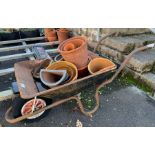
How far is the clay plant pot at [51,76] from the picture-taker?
2.30m

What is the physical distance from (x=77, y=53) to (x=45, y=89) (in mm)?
649

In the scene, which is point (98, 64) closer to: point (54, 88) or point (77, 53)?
point (77, 53)

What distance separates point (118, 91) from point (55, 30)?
2638mm

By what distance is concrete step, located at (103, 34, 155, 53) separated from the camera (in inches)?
135

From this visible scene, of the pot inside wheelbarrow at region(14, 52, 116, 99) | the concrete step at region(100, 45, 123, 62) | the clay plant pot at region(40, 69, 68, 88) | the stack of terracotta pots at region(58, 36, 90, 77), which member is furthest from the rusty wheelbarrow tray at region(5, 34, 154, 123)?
the concrete step at region(100, 45, 123, 62)

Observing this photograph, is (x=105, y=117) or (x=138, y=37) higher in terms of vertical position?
(x=138, y=37)

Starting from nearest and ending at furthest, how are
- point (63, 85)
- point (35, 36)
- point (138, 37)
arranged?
point (63, 85), point (138, 37), point (35, 36)

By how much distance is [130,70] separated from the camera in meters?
3.31

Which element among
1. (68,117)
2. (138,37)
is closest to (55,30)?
(138,37)

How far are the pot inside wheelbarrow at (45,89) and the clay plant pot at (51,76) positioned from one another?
99mm

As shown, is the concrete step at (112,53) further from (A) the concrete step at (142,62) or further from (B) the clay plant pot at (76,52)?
(B) the clay plant pot at (76,52)

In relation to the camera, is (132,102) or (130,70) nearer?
(132,102)

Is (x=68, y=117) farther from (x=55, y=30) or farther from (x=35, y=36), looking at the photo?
(x=35, y=36)

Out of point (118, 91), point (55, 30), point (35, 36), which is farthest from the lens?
point (35, 36)
